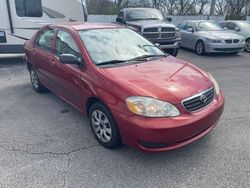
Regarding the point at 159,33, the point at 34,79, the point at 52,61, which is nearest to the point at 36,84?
the point at 34,79

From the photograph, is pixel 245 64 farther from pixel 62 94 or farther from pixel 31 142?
pixel 31 142

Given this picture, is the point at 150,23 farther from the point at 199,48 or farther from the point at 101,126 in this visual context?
the point at 101,126

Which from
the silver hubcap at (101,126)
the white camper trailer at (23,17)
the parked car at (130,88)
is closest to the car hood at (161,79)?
the parked car at (130,88)

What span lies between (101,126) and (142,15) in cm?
801

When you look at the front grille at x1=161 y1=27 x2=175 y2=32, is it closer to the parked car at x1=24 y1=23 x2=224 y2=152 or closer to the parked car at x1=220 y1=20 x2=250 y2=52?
the parked car at x1=220 y1=20 x2=250 y2=52

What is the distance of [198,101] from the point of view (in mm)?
2988

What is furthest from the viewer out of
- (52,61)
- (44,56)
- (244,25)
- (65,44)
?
(244,25)

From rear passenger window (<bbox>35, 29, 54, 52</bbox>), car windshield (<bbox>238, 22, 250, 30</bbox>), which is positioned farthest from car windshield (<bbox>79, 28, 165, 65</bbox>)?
car windshield (<bbox>238, 22, 250, 30</bbox>)

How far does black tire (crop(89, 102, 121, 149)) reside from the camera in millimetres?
3072

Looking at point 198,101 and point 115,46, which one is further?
point 115,46

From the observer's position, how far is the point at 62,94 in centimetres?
428

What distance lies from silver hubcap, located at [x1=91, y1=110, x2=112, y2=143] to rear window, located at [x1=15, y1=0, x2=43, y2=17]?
6004mm

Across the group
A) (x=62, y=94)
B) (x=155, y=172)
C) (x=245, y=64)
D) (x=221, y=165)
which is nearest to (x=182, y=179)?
(x=155, y=172)

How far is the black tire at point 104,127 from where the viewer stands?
3.07 m
